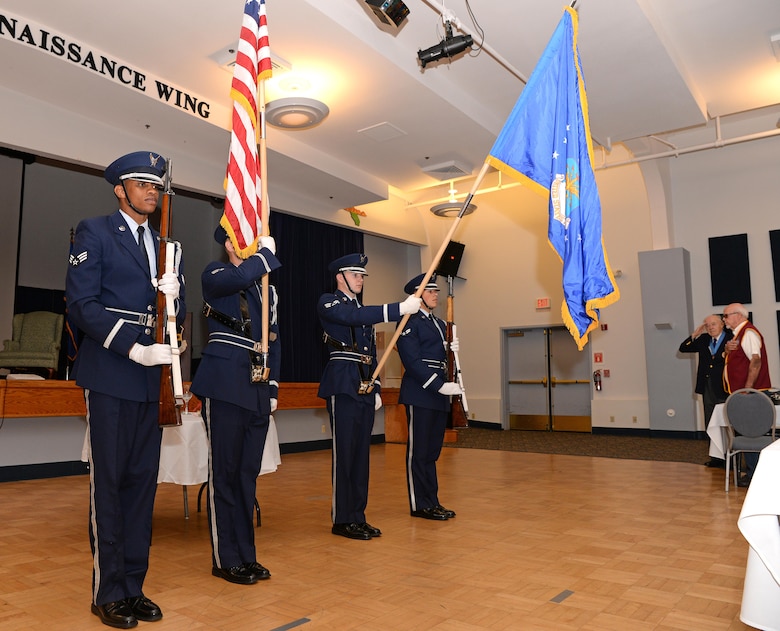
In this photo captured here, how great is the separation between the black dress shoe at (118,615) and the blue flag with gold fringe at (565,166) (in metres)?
2.28

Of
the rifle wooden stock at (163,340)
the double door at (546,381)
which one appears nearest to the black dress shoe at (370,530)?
the rifle wooden stock at (163,340)

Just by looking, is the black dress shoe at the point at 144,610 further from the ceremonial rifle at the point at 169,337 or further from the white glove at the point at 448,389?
the white glove at the point at 448,389

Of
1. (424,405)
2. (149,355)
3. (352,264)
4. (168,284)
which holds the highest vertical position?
(352,264)

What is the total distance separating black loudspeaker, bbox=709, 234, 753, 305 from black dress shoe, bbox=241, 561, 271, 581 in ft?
30.3

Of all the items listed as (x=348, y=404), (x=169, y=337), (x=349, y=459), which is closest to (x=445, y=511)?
(x=349, y=459)

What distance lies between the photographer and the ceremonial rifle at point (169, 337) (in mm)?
2426

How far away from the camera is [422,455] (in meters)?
4.23

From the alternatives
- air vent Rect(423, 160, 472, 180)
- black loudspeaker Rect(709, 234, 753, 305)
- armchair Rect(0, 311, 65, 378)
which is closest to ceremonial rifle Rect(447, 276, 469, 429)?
air vent Rect(423, 160, 472, 180)

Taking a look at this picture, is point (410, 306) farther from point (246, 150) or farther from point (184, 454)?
point (184, 454)

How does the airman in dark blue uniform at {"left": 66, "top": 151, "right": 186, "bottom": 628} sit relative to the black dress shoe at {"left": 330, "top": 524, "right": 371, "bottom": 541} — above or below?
above

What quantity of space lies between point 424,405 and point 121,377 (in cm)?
225

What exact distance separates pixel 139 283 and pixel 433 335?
229 centimetres

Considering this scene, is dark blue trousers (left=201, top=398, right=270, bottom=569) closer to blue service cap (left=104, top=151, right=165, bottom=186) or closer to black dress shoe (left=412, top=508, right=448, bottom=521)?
blue service cap (left=104, top=151, right=165, bottom=186)

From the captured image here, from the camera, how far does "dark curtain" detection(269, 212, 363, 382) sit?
9.74 m
